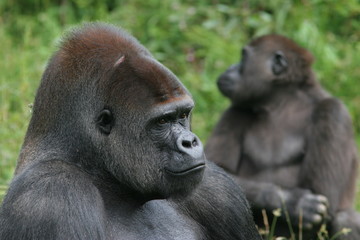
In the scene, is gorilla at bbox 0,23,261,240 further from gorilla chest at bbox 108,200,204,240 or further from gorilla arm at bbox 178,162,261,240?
gorilla arm at bbox 178,162,261,240

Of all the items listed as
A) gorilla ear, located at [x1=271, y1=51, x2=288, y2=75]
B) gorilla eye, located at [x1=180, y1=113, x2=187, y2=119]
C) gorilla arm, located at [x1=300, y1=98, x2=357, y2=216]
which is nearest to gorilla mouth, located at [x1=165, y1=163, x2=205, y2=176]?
gorilla eye, located at [x1=180, y1=113, x2=187, y2=119]

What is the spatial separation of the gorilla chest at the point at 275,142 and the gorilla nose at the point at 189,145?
3133 millimetres

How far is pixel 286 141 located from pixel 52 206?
3535 mm

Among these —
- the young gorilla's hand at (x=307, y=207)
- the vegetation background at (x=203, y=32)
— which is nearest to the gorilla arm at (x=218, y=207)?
the young gorilla's hand at (x=307, y=207)

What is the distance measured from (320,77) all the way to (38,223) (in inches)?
203

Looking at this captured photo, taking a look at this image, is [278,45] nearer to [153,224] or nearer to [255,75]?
[255,75]

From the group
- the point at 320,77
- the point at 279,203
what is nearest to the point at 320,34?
the point at 320,77

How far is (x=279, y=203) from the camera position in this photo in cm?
625

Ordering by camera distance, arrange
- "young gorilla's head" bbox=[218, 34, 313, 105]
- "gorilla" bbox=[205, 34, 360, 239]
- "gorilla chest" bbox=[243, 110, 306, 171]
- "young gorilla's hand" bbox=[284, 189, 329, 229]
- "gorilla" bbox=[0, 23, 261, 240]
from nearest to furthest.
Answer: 1. "gorilla" bbox=[0, 23, 261, 240]
2. "young gorilla's hand" bbox=[284, 189, 329, 229]
3. "gorilla" bbox=[205, 34, 360, 239]
4. "gorilla chest" bbox=[243, 110, 306, 171]
5. "young gorilla's head" bbox=[218, 34, 313, 105]

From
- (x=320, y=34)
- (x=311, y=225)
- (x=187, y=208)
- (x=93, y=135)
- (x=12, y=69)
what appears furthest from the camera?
(x=320, y=34)

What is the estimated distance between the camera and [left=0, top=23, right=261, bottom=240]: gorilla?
3537 mm

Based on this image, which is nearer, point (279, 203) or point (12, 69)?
point (279, 203)

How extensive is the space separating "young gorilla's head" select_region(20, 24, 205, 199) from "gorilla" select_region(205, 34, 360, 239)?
2.73 m

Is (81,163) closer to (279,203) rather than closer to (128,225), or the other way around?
(128,225)
